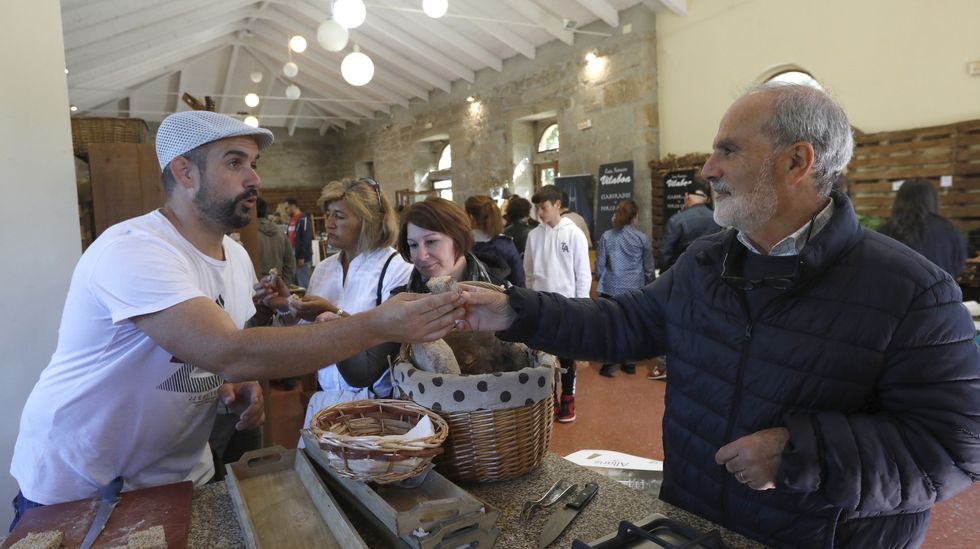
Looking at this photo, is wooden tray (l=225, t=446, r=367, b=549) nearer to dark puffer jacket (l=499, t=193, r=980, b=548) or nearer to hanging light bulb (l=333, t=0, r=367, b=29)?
dark puffer jacket (l=499, t=193, r=980, b=548)

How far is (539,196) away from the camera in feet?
17.6

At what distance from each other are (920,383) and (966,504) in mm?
2733

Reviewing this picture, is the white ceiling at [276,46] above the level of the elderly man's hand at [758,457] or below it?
above

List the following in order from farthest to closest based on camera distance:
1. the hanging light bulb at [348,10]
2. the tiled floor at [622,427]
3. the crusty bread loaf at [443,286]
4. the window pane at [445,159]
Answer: the window pane at [445,159], the hanging light bulb at [348,10], the tiled floor at [622,427], the crusty bread loaf at [443,286]

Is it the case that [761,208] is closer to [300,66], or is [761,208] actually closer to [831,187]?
[831,187]

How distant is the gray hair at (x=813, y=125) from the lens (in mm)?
1357

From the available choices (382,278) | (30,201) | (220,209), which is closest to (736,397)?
(220,209)

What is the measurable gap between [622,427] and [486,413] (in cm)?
340

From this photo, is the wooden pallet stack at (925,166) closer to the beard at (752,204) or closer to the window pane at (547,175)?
the beard at (752,204)

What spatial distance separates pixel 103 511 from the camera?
130 cm

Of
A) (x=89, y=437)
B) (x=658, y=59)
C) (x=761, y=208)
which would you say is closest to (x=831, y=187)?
(x=761, y=208)

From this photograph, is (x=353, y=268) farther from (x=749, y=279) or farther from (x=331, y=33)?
(x=331, y=33)

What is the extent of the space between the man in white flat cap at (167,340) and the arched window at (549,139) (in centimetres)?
1019

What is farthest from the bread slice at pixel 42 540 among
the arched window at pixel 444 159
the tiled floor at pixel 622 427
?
the arched window at pixel 444 159
